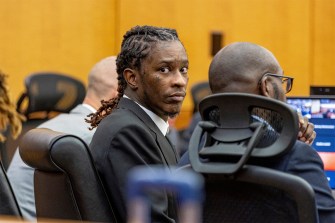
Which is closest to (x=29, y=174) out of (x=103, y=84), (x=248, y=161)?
(x=103, y=84)

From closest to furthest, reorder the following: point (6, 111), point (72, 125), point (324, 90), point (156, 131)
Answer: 1. point (156, 131)
2. point (324, 90)
3. point (72, 125)
4. point (6, 111)

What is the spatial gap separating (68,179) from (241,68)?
2.06 feet

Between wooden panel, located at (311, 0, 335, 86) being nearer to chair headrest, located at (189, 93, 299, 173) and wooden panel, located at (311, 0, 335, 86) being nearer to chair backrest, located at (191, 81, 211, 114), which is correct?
chair backrest, located at (191, 81, 211, 114)

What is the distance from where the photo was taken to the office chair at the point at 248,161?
2.14m

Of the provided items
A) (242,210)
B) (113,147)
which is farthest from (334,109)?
(242,210)

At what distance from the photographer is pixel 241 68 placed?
2.66 meters

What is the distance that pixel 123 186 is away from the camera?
2.83 m

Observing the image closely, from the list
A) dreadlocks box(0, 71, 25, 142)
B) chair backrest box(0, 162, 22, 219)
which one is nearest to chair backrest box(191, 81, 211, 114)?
dreadlocks box(0, 71, 25, 142)

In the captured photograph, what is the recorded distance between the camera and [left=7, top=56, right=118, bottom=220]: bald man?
4.32 m

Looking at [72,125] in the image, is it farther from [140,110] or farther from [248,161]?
[248,161]

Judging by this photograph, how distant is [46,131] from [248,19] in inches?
237

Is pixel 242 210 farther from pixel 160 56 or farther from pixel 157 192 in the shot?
pixel 160 56

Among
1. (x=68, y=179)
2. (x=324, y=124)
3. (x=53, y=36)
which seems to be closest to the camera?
(x=68, y=179)

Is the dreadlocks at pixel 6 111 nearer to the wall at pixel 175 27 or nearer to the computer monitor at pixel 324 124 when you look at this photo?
the computer monitor at pixel 324 124
